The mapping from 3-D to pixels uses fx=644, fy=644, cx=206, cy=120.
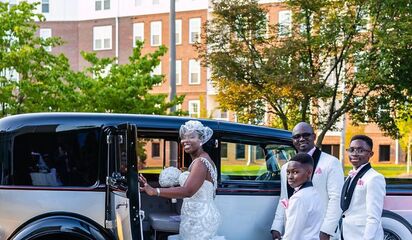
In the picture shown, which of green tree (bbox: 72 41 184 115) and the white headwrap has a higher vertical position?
green tree (bbox: 72 41 184 115)

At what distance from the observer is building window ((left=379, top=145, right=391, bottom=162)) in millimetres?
48781

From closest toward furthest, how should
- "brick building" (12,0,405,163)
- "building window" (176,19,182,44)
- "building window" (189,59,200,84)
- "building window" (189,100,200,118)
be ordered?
"building window" (189,100,200,118) < "brick building" (12,0,405,163) < "building window" (189,59,200,84) < "building window" (176,19,182,44)

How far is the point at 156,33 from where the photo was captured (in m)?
47.4

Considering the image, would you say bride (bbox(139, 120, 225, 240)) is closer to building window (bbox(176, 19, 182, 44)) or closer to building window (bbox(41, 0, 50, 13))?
building window (bbox(176, 19, 182, 44))

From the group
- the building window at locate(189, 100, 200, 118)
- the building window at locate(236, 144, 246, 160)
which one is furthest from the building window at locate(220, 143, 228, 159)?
the building window at locate(189, 100, 200, 118)

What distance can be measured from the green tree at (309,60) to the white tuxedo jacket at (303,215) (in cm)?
1009

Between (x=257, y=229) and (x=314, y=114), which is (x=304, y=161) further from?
(x=314, y=114)

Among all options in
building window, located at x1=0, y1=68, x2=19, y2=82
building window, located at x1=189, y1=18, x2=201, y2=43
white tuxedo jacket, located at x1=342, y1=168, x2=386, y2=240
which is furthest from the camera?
building window, located at x1=189, y1=18, x2=201, y2=43

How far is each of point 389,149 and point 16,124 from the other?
150 ft

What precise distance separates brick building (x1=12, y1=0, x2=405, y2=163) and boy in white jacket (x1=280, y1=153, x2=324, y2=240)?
39183mm

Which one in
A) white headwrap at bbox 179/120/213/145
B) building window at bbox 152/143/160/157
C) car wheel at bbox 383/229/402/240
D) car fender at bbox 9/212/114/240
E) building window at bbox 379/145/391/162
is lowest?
building window at bbox 379/145/391/162

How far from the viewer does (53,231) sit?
5.69m

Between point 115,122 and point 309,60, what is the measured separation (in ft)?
33.7

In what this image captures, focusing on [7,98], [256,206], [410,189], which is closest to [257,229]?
[256,206]
